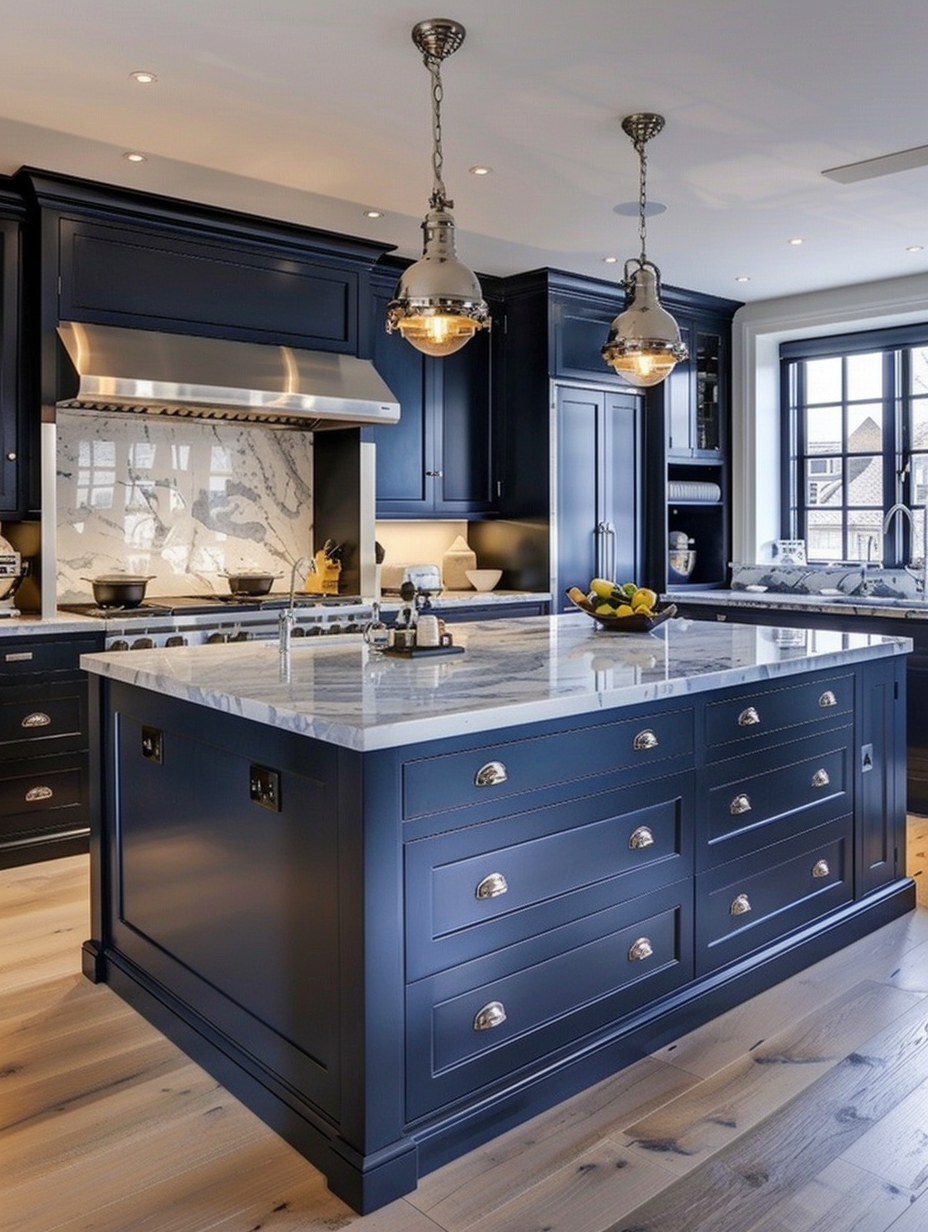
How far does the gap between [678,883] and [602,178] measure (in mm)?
2866

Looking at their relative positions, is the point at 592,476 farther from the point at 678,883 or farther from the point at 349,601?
the point at 678,883

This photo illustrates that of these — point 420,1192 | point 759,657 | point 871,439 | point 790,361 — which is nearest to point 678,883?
point 759,657

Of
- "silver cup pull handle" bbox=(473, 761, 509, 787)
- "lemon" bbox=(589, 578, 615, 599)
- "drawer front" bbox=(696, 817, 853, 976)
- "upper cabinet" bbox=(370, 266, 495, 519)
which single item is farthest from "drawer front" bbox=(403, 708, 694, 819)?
"upper cabinet" bbox=(370, 266, 495, 519)

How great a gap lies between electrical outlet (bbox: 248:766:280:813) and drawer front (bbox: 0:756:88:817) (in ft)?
7.08

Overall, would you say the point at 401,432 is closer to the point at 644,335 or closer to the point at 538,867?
the point at 644,335

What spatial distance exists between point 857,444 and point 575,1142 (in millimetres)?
5230

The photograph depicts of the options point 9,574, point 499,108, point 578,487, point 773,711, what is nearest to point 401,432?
point 578,487

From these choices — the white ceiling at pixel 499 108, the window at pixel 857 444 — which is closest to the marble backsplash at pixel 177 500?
the white ceiling at pixel 499 108

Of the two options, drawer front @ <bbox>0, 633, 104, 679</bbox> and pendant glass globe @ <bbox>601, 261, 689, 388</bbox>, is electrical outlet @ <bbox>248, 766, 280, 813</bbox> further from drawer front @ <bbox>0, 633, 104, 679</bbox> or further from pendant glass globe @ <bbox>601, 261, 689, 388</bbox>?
drawer front @ <bbox>0, 633, 104, 679</bbox>

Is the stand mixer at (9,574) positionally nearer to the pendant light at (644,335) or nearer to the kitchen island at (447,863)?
the kitchen island at (447,863)

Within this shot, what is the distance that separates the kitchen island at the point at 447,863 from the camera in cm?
201

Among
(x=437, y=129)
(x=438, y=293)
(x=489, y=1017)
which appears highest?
(x=437, y=129)

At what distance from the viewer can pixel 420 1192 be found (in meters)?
2.01

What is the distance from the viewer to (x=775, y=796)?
9.76ft
